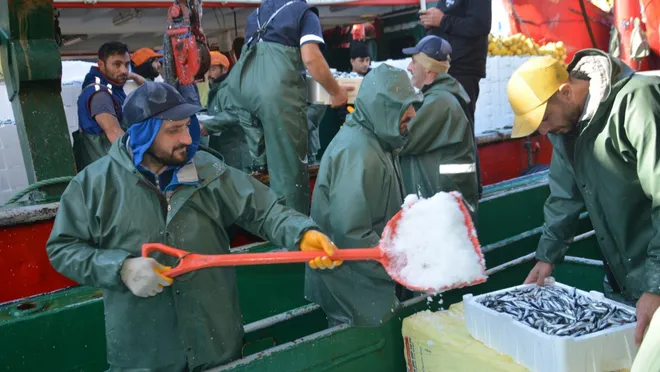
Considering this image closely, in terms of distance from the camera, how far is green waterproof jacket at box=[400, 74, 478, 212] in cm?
510

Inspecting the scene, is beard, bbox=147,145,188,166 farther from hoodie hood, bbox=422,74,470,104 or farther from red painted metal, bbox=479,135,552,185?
red painted metal, bbox=479,135,552,185

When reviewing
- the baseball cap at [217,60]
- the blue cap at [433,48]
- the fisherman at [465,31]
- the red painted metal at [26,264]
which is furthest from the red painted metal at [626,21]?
the red painted metal at [26,264]

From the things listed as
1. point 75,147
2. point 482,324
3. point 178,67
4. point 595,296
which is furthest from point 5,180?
point 595,296

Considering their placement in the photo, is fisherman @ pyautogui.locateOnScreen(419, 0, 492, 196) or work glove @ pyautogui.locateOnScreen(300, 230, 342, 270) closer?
work glove @ pyautogui.locateOnScreen(300, 230, 342, 270)

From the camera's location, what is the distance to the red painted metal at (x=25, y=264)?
4574mm

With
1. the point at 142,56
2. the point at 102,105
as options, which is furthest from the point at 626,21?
the point at 102,105

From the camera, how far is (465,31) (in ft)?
20.7

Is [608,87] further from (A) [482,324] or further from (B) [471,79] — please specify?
(B) [471,79]

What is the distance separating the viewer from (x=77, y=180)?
3.07m

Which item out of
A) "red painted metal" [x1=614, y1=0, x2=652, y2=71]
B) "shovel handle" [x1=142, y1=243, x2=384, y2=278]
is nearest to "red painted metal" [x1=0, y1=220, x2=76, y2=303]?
"shovel handle" [x1=142, y1=243, x2=384, y2=278]

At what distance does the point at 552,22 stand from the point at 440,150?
1152 centimetres

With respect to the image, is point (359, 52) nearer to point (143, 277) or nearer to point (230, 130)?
point (230, 130)

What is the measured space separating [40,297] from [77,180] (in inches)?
64.7

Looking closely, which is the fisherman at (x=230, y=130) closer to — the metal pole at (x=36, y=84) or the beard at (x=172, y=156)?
the metal pole at (x=36, y=84)
